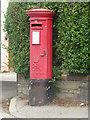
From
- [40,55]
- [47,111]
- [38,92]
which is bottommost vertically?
[47,111]

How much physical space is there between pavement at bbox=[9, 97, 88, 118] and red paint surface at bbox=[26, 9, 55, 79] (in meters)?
0.76

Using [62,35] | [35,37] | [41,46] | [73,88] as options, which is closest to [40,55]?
[41,46]

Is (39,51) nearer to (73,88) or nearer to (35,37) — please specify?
(35,37)

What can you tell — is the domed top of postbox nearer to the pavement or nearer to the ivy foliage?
the ivy foliage

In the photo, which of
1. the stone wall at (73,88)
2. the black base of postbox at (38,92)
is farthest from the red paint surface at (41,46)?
the stone wall at (73,88)

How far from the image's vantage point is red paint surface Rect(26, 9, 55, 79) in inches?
284

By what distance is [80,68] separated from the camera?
289 inches

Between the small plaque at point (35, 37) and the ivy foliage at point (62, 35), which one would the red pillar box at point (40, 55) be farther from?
the ivy foliage at point (62, 35)

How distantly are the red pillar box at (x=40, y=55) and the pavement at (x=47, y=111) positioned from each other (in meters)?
0.33

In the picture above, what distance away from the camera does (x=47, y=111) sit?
669 cm

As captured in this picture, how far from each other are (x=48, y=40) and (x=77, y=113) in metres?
1.94

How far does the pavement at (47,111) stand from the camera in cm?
631

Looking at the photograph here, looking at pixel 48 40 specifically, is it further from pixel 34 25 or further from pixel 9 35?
pixel 9 35

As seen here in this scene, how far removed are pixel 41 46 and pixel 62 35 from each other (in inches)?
24.1
